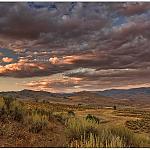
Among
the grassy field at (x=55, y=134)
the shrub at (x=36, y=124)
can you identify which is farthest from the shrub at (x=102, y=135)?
the shrub at (x=36, y=124)

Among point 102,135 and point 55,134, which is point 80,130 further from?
point 55,134

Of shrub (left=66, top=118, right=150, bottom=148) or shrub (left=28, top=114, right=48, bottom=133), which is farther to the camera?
shrub (left=28, top=114, right=48, bottom=133)

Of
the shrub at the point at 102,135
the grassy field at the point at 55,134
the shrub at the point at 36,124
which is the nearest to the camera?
the grassy field at the point at 55,134

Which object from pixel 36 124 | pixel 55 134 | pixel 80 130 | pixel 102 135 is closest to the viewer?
pixel 102 135

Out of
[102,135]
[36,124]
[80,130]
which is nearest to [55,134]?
[36,124]

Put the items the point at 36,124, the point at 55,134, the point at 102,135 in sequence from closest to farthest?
the point at 102,135, the point at 55,134, the point at 36,124

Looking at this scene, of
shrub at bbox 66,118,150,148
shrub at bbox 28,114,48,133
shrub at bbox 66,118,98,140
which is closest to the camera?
shrub at bbox 66,118,150,148

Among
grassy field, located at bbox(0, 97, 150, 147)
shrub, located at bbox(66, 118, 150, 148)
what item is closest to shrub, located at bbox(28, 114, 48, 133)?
grassy field, located at bbox(0, 97, 150, 147)

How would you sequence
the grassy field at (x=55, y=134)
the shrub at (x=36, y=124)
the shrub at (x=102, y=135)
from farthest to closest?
the shrub at (x=36, y=124) < the shrub at (x=102, y=135) < the grassy field at (x=55, y=134)

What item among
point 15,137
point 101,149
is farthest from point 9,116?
point 101,149

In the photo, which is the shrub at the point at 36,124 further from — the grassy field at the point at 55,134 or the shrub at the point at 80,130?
the shrub at the point at 80,130

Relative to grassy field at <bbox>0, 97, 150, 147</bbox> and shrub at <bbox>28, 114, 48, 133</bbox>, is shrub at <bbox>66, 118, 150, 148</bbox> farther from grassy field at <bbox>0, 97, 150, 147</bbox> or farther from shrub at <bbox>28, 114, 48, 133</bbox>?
shrub at <bbox>28, 114, 48, 133</bbox>

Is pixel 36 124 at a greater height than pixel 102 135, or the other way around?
pixel 36 124

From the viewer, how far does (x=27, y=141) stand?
9883 millimetres
